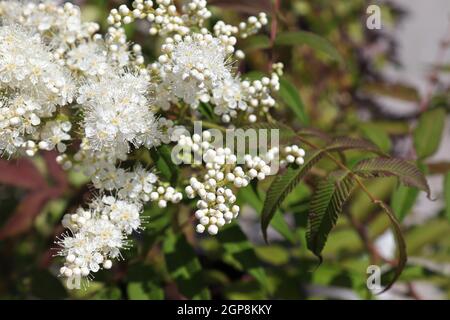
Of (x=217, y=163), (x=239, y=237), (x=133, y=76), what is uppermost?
(x=133, y=76)

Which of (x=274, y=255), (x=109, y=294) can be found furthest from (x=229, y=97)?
(x=274, y=255)

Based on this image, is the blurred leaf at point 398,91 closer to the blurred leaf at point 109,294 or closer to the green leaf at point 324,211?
the green leaf at point 324,211

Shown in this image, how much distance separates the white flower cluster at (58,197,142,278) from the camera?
44.5 inches

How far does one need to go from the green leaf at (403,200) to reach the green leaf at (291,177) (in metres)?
0.26

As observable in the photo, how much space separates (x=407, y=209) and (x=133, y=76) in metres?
0.85

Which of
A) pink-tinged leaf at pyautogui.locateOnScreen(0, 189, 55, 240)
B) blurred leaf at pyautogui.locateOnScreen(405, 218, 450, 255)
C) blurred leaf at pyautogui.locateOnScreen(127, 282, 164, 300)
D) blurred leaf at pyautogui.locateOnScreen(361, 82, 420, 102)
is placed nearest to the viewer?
blurred leaf at pyautogui.locateOnScreen(127, 282, 164, 300)

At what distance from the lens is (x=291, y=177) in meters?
1.21

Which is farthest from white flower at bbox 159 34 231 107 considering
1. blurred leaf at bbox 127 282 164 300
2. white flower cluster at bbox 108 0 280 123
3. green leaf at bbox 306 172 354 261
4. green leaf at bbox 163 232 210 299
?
blurred leaf at bbox 127 282 164 300

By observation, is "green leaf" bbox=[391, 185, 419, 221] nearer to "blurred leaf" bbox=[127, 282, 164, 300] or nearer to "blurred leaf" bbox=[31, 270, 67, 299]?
"blurred leaf" bbox=[127, 282, 164, 300]

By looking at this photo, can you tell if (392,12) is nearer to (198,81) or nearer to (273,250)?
(273,250)

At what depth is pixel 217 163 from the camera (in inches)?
45.0

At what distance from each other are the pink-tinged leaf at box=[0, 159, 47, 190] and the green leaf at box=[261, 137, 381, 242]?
107 cm

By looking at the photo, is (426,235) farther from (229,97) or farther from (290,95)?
(229,97)
